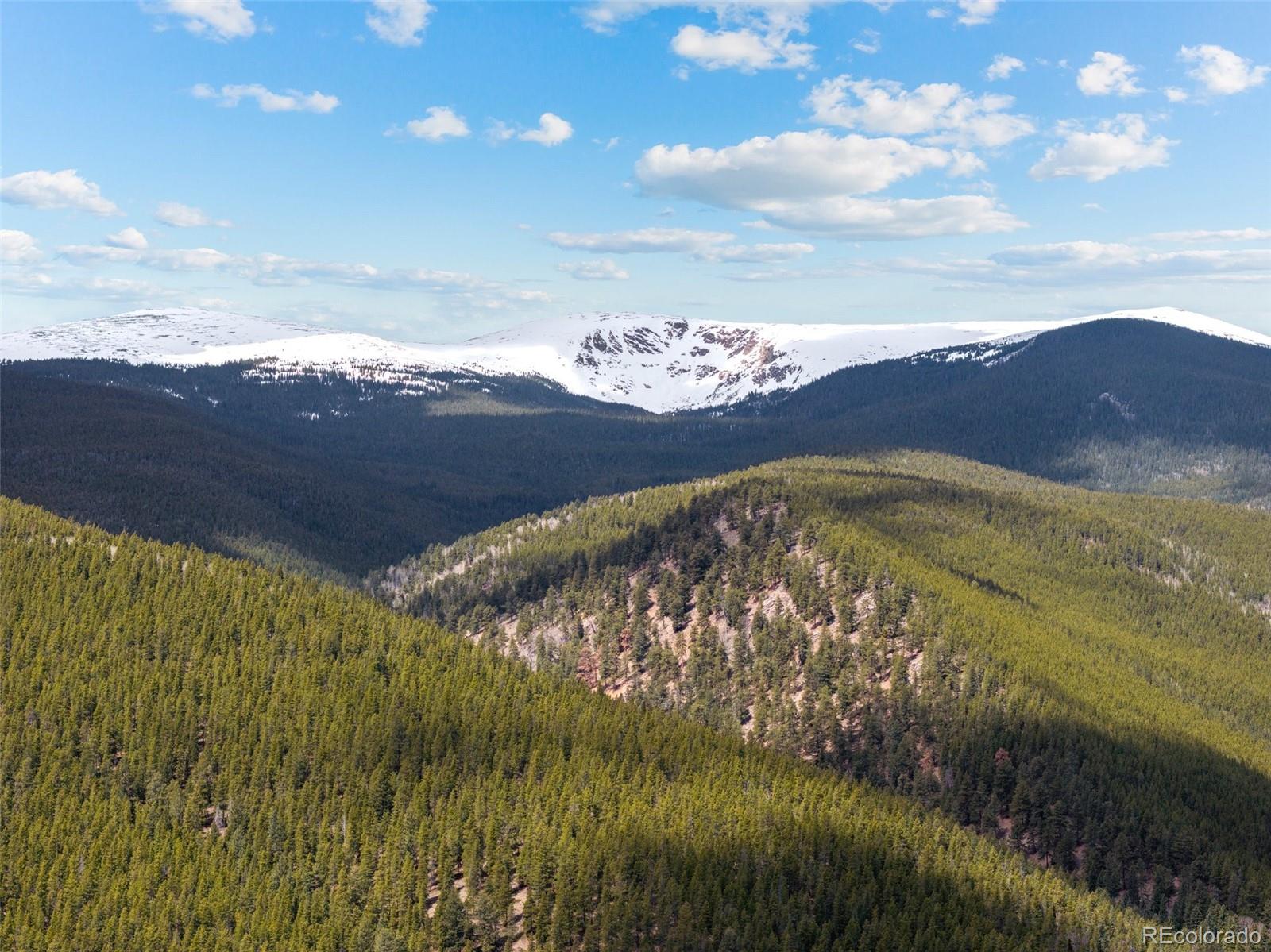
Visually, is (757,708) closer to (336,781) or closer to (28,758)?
(336,781)

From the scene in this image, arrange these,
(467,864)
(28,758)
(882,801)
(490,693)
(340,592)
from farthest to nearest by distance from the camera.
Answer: (340,592) → (490,693) → (882,801) → (28,758) → (467,864)

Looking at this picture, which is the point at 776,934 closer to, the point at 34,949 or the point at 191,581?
the point at 34,949

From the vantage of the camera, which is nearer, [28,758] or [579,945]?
[579,945]

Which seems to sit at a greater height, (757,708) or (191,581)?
(191,581)

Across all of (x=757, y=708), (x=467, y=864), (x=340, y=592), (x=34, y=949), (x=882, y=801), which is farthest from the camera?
(x=757, y=708)

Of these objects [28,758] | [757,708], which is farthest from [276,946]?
[757,708]

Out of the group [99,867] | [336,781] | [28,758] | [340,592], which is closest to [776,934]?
[336,781]
